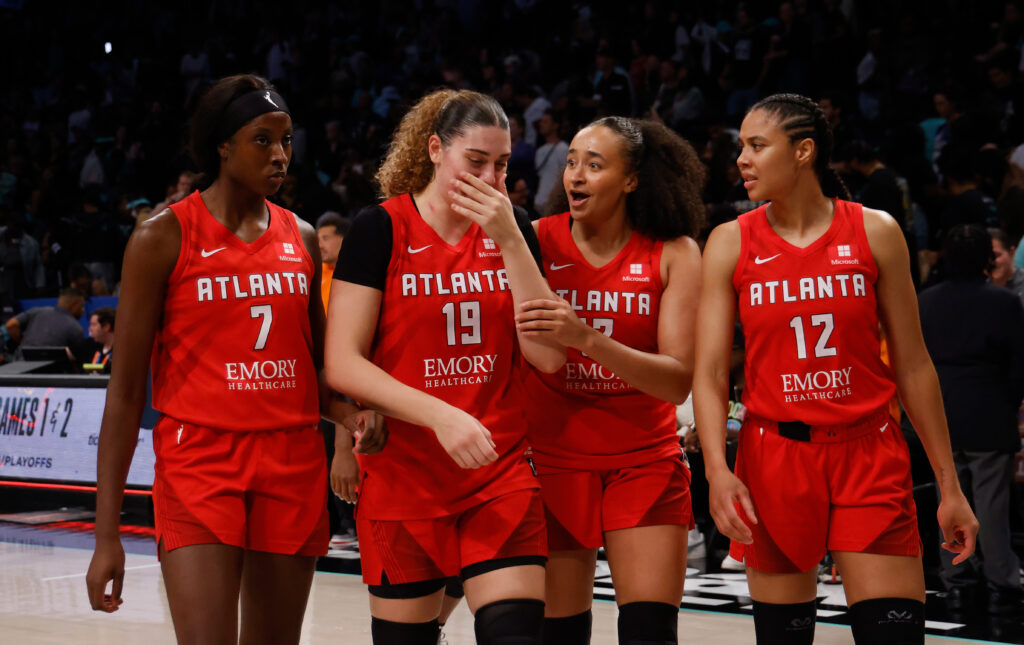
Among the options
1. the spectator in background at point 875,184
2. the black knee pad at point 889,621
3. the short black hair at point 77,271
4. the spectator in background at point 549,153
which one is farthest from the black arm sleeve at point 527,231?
the short black hair at point 77,271

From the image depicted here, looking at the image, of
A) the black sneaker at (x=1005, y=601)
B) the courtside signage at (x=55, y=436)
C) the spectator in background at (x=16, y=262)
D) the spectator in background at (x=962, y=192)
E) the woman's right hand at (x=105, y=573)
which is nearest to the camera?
the woman's right hand at (x=105, y=573)

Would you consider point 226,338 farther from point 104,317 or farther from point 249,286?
point 104,317

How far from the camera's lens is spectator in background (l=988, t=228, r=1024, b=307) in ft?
22.5

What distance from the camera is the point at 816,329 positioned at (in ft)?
10.5

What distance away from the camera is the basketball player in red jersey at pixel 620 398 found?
3305 millimetres

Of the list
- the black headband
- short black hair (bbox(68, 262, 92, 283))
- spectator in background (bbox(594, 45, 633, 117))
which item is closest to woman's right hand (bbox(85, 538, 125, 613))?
the black headband

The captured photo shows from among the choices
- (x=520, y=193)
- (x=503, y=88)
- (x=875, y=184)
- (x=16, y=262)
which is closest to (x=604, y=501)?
(x=875, y=184)

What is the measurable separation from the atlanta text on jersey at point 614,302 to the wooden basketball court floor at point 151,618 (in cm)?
233

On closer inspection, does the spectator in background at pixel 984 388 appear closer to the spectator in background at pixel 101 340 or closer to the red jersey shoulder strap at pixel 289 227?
the red jersey shoulder strap at pixel 289 227

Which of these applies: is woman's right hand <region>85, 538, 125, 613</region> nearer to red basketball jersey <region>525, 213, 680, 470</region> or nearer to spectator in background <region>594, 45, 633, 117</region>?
red basketball jersey <region>525, 213, 680, 470</region>

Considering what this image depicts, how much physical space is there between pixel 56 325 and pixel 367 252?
860cm

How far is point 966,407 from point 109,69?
15.7 metres

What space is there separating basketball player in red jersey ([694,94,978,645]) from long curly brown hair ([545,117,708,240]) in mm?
259

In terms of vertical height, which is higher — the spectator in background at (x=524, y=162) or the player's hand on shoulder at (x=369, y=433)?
the spectator in background at (x=524, y=162)
